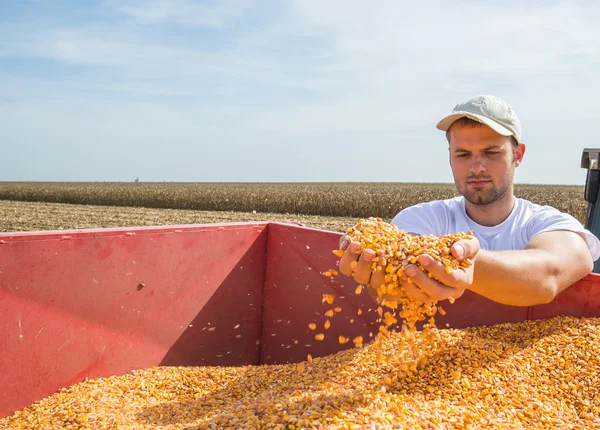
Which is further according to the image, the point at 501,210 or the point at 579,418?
the point at 501,210

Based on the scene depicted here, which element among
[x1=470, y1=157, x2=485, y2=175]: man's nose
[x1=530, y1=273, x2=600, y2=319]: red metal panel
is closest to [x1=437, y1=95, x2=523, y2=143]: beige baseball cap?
[x1=470, y1=157, x2=485, y2=175]: man's nose

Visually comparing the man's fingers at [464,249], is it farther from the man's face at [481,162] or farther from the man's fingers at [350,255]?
the man's face at [481,162]

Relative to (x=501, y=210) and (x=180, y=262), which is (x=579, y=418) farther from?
(x=180, y=262)

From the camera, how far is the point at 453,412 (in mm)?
2045

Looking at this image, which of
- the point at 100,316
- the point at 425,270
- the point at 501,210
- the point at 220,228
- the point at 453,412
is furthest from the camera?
the point at 220,228

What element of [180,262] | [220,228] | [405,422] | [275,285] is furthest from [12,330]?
[405,422]

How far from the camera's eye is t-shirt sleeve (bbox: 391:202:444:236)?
2.86m

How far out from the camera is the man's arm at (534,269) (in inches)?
82.8

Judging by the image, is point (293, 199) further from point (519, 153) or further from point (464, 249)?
point (464, 249)

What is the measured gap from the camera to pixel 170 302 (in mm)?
2934

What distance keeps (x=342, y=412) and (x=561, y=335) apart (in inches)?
45.7

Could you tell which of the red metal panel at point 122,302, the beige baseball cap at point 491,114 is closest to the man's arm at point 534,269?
the beige baseball cap at point 491,114

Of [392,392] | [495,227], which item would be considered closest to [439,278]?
[392,392]

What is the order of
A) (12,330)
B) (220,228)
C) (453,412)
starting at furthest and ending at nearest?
(220,228), (12,330), (453,412)
